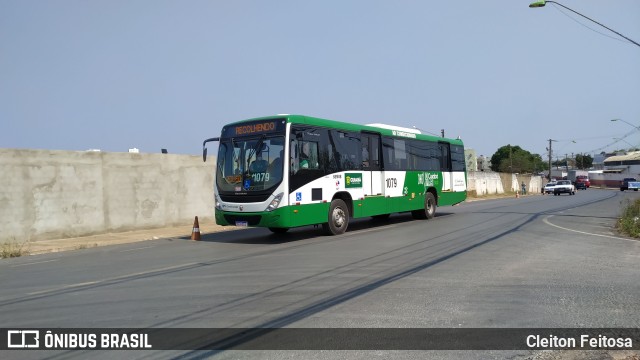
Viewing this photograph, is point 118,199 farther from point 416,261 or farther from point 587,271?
point 587,271

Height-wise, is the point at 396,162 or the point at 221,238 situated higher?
the point at 396,162

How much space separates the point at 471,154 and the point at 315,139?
7797 centimetres

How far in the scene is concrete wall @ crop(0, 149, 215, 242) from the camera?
14781mm

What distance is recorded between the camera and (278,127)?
13070 mm

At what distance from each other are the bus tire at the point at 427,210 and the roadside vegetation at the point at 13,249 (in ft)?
42.6

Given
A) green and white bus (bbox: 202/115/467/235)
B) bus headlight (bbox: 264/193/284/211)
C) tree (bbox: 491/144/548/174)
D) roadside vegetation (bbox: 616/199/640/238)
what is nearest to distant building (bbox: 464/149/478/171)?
tree (bbox: 491/144/548/174)

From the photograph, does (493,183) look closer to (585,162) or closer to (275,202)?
(275,202)

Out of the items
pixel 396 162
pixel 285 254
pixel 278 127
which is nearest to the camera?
pixel 285 254

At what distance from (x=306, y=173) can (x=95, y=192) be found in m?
8.00

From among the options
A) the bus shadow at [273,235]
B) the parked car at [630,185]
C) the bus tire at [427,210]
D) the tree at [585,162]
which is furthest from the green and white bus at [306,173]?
the tree at [585,162]

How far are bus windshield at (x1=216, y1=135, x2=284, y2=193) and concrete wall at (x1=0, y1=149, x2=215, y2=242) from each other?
549cm

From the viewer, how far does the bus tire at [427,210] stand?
19156mm

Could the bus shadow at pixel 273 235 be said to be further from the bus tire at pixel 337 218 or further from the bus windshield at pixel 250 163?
the bus windshield at pixel 250 163

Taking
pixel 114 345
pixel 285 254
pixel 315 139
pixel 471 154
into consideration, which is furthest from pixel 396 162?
pixel 471 154
